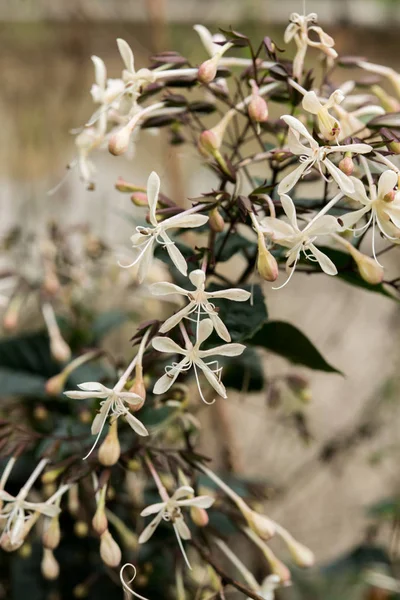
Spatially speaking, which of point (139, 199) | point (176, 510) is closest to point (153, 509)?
point (176, 510)

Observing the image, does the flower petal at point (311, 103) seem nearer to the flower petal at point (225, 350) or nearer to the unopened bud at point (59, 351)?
the flower petal at point (225, 350)

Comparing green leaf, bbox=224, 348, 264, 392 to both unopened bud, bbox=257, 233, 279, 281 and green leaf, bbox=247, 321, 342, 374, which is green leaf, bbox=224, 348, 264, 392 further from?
unopened bud, bbox=257, 233, 279, 281

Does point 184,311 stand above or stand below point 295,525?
above

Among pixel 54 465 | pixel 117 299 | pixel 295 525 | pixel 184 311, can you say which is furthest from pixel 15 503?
pixel 295 525

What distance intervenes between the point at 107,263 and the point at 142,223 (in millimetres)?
242

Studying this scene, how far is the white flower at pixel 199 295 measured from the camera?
383mm

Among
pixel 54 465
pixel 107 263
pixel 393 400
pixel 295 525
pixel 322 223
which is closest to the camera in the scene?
pixel 322 223

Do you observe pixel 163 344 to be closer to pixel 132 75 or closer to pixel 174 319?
pixel 174 319

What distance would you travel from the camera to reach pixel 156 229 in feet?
1.34

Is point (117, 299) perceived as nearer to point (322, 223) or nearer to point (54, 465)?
point (54, 465)

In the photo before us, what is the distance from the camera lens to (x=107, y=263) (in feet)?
2.85

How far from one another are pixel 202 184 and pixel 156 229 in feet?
3.23

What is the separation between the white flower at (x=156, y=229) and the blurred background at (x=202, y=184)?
0.97 m

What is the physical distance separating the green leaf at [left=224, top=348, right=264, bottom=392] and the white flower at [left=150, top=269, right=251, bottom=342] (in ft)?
0.84
